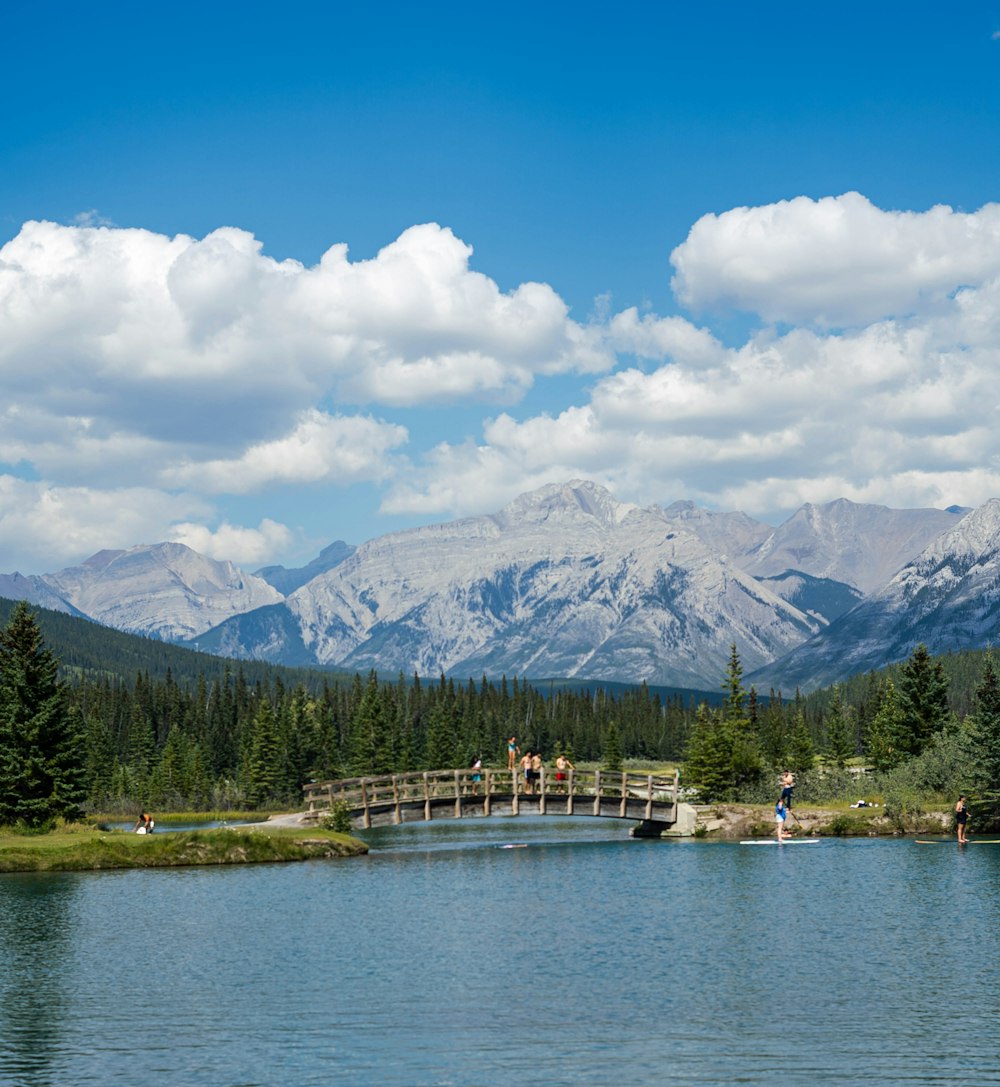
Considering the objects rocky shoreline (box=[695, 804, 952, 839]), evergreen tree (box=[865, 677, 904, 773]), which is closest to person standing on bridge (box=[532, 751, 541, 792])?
rocky shoreline (box=[695, 804, 952, 839])

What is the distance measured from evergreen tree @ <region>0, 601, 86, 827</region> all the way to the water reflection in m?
14.4

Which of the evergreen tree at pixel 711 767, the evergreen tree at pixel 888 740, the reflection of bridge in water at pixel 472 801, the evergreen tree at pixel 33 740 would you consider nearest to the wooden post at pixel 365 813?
the reflection of bridge in water at pixel 472 801

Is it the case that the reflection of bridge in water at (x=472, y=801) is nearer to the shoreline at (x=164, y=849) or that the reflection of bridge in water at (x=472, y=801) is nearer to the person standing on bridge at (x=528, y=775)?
the person standing on bridge at (x=528, y=775)

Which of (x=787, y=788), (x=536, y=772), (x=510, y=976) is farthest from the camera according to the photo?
(x=536, y=772)

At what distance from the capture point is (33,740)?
78.5m

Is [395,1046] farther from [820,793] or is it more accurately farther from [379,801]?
[820,793]

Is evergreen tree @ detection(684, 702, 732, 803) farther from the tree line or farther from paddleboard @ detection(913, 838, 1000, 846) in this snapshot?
paddleboard @ detection(913, 838, 1000, 846)

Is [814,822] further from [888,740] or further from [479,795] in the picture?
[888,740]

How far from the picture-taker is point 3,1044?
29.8 meters

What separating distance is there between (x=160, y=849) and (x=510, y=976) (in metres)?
37.5

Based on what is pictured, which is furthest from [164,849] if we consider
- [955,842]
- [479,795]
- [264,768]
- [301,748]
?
[301,748]

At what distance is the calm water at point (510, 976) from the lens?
2698 cm

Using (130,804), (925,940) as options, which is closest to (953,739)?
(925,940)

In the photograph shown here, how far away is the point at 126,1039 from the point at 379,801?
50.6 meters
